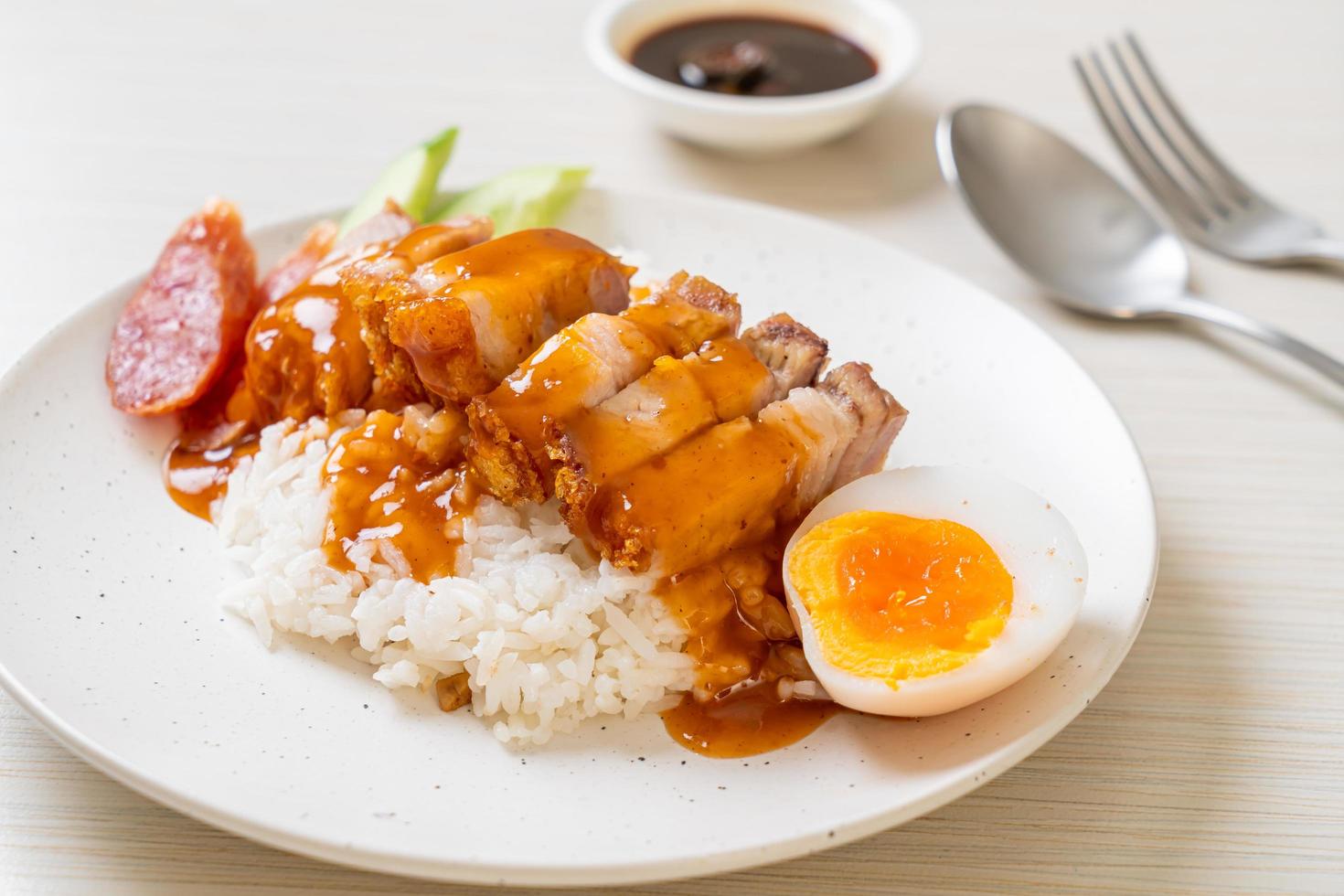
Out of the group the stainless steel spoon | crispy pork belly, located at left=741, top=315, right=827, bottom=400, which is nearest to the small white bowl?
the stainless steel spoon

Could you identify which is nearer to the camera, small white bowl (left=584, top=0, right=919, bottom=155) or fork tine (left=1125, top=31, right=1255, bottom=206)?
small white bowl (left=584, top=0, right=919, bottom=155)

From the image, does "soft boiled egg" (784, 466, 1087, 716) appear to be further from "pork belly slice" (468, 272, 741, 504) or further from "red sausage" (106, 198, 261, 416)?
"red sausage" (106, 198, 261, 416)

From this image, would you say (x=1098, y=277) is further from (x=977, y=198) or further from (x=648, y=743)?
(x=648, y=743)

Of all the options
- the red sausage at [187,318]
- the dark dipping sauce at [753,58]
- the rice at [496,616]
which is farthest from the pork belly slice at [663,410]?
the dark dipping sauce at [753,58]

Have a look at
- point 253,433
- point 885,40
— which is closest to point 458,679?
point 253,433

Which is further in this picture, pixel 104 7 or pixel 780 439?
pixel 104 7

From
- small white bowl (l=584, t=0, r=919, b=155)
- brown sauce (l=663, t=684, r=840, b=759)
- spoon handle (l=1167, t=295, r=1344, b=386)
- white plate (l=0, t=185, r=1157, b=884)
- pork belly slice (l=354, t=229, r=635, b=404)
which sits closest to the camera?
white plate (l=0, t=185, r=1157, b=884)

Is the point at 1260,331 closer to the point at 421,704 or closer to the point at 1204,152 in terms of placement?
the point at 1204,152
